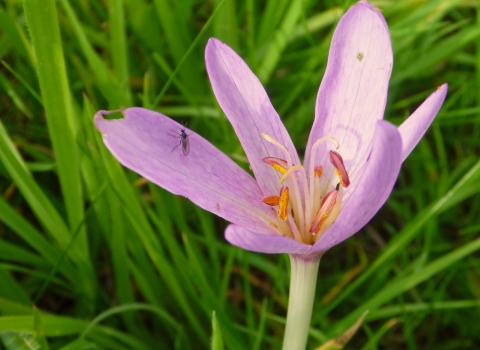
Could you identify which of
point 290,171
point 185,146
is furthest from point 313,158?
point 185,146

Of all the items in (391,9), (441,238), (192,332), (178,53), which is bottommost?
(192,332)

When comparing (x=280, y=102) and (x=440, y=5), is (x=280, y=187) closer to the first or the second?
(x=280, y=102)

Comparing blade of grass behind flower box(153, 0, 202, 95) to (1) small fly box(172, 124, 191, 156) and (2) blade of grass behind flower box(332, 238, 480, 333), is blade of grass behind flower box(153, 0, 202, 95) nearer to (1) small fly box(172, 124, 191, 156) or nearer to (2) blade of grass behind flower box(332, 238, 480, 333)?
(1) small fly box(172, 124, 191, 156)

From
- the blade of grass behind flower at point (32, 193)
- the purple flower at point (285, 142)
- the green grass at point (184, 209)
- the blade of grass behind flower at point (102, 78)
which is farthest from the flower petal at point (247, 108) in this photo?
the blade of grass behind flower at point (32, 193)

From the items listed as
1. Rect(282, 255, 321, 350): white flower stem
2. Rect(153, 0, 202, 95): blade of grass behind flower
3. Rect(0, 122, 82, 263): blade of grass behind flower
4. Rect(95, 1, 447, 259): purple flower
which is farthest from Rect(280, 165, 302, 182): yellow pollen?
Rect(153, 0, 202, 95): blade of grass behind flower

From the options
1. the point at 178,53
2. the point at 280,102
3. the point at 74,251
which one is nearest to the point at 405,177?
the point at 280,102

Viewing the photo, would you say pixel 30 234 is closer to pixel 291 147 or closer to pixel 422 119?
pixel 291 147
